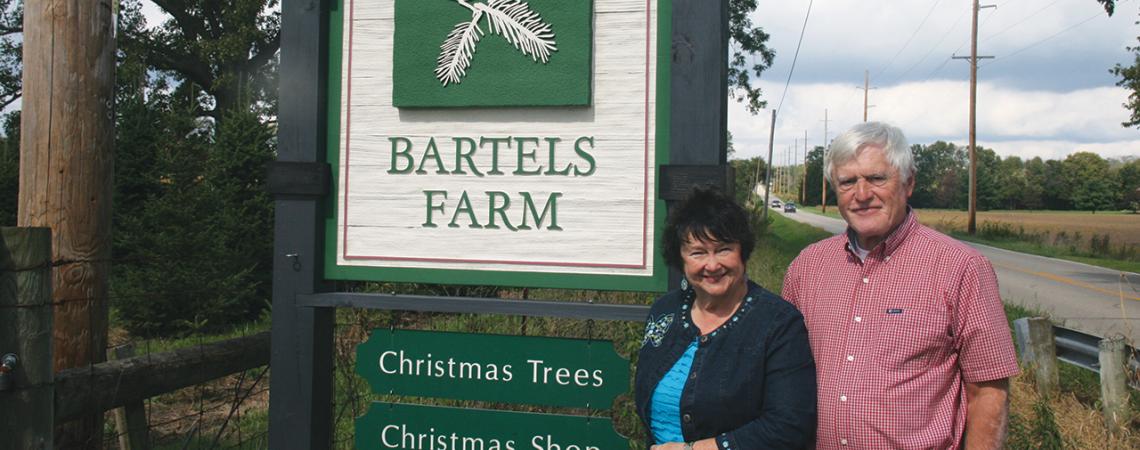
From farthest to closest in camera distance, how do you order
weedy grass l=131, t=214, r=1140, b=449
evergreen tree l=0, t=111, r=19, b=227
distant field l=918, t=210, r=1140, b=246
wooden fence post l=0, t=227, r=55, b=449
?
distant field l=918, t=210, r=1140, b=246
evergreen tree l=0, t=111, r=19, b=227
weedy grass l=131, t=214, r=1140, b=449
wooden fence post l=0, t=227, r=55, b=449

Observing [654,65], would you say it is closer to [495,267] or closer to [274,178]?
[495,267]

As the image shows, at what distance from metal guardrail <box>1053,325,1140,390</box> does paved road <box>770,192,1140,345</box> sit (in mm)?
2500

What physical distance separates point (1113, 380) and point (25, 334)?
6.16m

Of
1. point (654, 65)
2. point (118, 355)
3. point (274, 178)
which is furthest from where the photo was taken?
point (118, 355)

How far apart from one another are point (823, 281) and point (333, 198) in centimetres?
186

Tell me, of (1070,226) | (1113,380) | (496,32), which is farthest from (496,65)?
(1070,226)

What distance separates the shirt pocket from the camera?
7.07ft

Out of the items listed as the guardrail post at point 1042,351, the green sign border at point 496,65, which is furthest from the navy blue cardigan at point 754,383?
the guardrail post at point 1042,351

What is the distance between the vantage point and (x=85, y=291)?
3783 mm

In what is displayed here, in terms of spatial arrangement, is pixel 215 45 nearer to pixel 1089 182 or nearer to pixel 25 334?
pixel 25 334

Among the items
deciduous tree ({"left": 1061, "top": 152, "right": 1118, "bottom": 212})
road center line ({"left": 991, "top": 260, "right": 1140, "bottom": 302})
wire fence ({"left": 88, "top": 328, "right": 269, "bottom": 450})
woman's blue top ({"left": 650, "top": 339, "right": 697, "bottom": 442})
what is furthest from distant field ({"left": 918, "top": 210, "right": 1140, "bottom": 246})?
woman's blue top ({"left": 650, "top": 339, "right": 697, "bottom": 442})

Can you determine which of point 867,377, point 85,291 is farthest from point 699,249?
point 85,291

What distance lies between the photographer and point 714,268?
90.7 inches

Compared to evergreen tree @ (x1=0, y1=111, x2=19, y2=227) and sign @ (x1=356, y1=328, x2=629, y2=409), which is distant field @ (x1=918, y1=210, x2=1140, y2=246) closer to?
evergreen tree @ (x1=0, y1=111, x2=19, y2=227)
